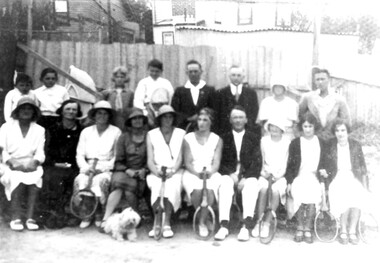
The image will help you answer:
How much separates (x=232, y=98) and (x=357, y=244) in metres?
2.09

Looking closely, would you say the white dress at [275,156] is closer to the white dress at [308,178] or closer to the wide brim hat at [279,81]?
the white dress at [308,178]

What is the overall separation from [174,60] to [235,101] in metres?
2.25

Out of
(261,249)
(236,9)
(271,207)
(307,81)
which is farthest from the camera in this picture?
(236,9)

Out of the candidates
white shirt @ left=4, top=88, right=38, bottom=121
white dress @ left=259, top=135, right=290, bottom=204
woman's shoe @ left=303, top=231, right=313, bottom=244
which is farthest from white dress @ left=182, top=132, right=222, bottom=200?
white shirt @ left=4, top=88, right=38, bottom=121

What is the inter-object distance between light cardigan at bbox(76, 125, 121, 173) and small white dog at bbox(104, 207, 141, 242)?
69cm

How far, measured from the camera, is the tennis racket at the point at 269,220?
4.64 metres

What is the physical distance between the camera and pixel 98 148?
521 centimetres

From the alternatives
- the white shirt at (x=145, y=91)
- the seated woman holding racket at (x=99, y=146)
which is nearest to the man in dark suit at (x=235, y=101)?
the white shirt at (x=145, y=91)

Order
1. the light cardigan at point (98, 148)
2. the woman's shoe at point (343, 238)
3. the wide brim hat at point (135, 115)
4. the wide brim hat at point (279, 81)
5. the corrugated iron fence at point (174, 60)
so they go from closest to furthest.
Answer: the woman's shoe at point (343, 238) < the wide brim hat at point (135, 115) < the light cardigan at point (98, 148) < the wide brim hat at point (279, 81) < the corrugated iron fence at point (174, 60)

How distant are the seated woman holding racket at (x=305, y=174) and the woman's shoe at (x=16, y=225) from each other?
2.67 meters

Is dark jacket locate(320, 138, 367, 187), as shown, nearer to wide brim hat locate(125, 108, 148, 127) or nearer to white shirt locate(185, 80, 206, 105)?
white shirt locate(185, 80, 206, 105)

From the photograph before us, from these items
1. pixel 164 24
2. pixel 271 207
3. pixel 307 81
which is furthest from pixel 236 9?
pixel 271 207

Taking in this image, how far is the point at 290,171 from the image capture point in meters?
5.06

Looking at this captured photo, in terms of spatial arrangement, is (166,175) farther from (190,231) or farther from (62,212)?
(62,212)
